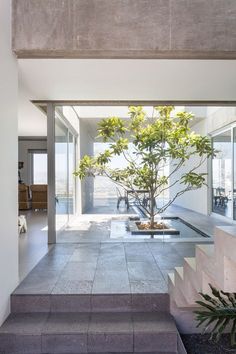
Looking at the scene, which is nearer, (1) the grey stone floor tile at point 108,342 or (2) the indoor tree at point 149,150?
(1) the grey stone floor tile at point 108,342

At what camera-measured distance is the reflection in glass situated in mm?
7422

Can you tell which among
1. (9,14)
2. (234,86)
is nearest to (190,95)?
(234,86)

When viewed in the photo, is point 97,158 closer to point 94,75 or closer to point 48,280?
point 94,75

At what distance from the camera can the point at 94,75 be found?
3.58 meters

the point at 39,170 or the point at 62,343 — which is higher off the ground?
the point at 39,170

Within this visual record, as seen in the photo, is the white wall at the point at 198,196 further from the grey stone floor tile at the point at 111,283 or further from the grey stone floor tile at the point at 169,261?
the grey stone floor tile at the point at 111,283

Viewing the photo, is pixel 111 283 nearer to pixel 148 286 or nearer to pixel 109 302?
pixel 109 302

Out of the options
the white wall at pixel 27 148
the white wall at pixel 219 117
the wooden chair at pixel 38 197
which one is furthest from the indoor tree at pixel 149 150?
the white wall at pixel 27 148

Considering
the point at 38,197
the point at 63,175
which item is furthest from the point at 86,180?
the point at 63,175

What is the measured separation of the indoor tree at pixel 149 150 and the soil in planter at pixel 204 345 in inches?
135

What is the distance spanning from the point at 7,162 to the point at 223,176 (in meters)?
6.32

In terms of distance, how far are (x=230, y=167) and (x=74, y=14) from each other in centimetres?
569

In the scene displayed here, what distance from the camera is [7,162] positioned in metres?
2.77

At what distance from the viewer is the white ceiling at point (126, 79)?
3268 millimetres
